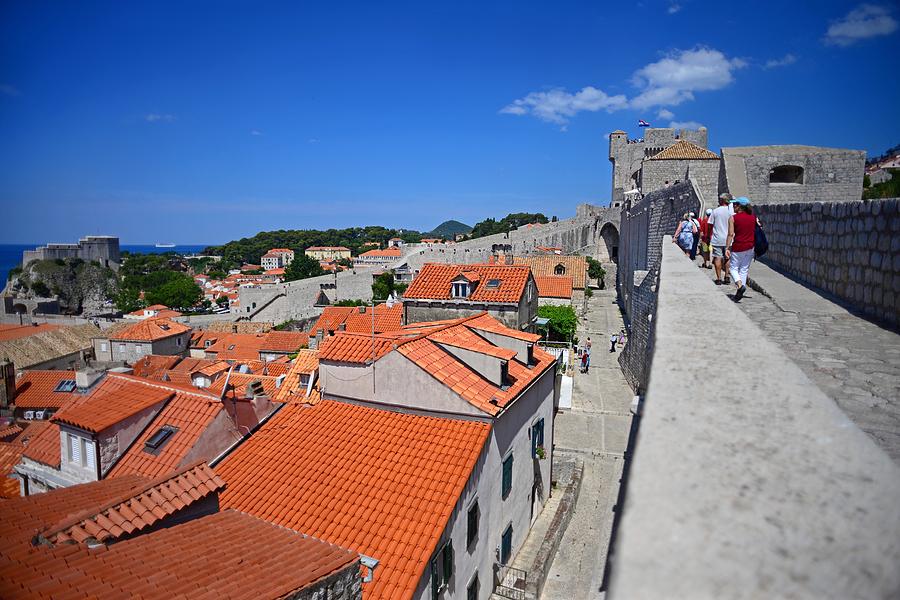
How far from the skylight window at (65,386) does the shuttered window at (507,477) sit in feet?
76.8

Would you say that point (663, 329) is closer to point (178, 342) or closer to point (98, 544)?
→ point (98, 544)

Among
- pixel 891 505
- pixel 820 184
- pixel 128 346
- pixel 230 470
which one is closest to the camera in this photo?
pixel 891 505

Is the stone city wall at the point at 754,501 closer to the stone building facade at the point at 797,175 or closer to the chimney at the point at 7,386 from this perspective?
the stone building facade at the point at 797,175

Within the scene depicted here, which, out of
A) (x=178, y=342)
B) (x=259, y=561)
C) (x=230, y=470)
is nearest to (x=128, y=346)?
(x=178, y=342)

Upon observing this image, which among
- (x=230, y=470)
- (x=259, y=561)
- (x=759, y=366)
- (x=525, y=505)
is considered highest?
(x=759, y=366)

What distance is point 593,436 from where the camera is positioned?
1578 centimetres

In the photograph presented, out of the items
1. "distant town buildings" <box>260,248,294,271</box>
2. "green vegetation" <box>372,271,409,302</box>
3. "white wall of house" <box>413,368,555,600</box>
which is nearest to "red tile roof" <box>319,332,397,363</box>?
"white wall of house" <box>413,368,555,600</box>

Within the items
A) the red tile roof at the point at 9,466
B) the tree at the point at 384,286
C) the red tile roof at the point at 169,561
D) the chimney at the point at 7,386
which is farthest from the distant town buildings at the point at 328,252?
the red tile roof at the point at 169,561

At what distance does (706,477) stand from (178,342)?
1733 inches

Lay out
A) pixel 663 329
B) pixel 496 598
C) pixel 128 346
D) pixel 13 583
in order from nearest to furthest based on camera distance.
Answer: pixel 663 329 → pixel 13 583 → pixel 496 598 → pixel 128 346

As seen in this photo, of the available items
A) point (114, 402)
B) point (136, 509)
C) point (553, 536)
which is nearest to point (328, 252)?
point (114, 402)

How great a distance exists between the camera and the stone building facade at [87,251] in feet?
288

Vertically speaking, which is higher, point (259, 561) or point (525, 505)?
point (259, 561)

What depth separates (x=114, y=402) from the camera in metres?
9.90
